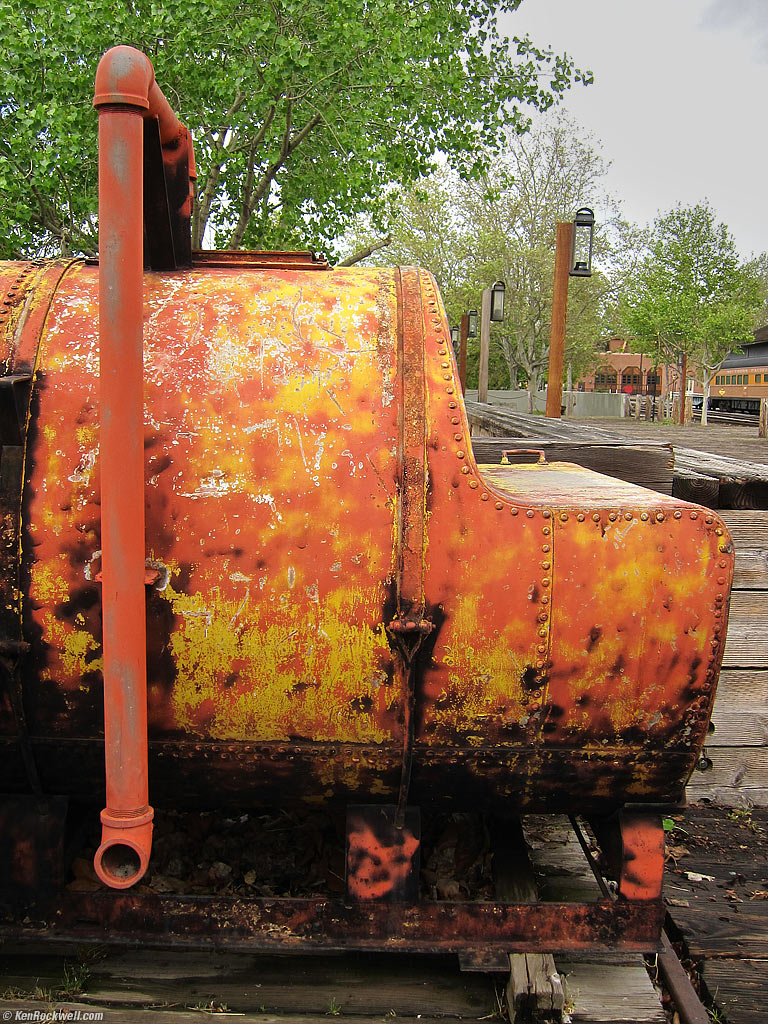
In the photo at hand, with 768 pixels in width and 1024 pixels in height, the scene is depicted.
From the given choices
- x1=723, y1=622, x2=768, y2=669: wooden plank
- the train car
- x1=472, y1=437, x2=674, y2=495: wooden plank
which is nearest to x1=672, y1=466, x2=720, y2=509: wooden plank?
x1=472, y1=437, x2=674, y2=495: wooden plank

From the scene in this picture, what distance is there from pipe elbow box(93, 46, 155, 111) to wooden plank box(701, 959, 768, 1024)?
10.9ft

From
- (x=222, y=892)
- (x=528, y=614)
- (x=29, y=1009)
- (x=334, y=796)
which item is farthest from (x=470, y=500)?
(x=29, y=1009)


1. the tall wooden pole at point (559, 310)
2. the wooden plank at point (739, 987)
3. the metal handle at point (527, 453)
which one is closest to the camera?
the wooden plank at point (739, 987)

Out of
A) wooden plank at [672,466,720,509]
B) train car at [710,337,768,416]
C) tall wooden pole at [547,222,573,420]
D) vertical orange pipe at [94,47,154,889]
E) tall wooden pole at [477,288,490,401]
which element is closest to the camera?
vertical orange pipe at [94,47,154,889]

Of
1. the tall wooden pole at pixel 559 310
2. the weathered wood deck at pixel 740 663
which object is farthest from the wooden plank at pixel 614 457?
the tall wooden pole at pixel 559 310

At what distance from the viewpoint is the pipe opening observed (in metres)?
2.09

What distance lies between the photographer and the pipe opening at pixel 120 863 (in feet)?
6.84

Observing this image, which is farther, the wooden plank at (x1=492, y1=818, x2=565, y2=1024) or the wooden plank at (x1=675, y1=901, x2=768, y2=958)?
the wooden plank at (x1=675, y1=901, x2=768, y2=958)

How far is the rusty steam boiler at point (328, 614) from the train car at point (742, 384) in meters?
50.4

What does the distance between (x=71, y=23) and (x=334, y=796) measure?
1129cm

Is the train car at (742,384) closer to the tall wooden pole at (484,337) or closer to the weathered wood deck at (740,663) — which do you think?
the tall wooden pole at (484,337)

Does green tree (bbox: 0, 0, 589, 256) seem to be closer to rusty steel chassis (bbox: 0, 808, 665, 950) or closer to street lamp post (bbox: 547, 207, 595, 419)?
street lamp post (bbox: 547, 207, 595, 419)

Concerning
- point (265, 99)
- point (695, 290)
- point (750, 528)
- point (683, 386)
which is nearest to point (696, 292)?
point (695, 290)

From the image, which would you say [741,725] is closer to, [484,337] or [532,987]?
[532,987]
